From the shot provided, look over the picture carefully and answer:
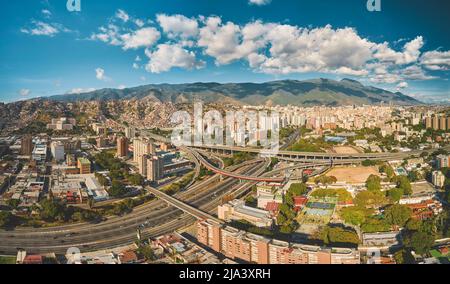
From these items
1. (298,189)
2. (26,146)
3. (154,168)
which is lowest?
(298,189)

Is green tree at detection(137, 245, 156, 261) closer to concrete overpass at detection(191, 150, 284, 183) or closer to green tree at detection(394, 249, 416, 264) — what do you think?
green tree at detection(394, 249, 416, 264)

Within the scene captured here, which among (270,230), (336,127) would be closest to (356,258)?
(270,230)

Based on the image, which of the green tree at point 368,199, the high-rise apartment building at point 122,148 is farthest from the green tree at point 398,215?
the high-rise apartment building at point 122,148

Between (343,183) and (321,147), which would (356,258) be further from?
(321,147)

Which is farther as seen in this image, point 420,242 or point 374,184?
point 374,184

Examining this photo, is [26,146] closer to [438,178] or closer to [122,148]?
[122,148]

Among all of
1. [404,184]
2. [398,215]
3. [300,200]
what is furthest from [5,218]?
[404,184]
